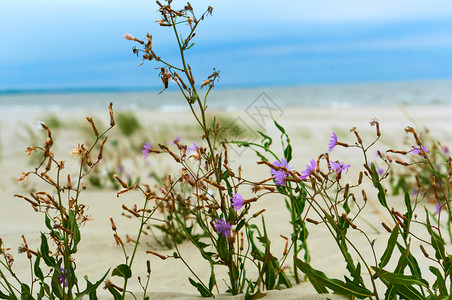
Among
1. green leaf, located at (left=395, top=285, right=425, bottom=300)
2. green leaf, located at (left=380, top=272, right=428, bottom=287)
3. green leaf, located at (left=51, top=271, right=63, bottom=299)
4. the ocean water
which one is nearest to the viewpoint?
green leaf, located at (left=380, top=272, right=428, bottom=287)

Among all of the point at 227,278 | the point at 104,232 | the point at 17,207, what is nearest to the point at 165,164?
the point at 17,207

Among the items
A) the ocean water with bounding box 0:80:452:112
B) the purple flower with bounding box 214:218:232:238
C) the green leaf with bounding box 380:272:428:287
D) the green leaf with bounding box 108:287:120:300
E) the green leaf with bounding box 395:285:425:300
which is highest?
the ocean water with bounding box 0:80:452:112

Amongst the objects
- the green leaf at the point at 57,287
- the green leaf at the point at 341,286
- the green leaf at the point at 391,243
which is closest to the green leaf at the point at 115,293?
the green leaf at the point at 57,287

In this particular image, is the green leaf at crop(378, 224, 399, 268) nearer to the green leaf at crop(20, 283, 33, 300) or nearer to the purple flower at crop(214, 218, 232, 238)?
the purple flower at crop(214, 218, 232, 238)

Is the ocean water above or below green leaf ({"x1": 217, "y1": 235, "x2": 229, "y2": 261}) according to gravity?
above

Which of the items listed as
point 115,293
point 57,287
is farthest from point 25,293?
point 115,293

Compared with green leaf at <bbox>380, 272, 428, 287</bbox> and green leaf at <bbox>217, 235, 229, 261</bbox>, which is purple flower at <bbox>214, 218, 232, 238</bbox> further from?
green leaf at <bbox>380, 272, 428, 287</bbox>

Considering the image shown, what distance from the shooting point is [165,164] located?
233 inches

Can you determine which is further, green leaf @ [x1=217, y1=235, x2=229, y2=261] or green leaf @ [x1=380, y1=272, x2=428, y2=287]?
green leaf @ [x1=217, y1=235, x2=229, y2=261]

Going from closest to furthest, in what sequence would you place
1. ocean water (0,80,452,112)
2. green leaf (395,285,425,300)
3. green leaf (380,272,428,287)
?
1. green leaf (380,272,428,287)
2. green leaf (395,285,425,300)
3. ocean water (0,80,452,112)

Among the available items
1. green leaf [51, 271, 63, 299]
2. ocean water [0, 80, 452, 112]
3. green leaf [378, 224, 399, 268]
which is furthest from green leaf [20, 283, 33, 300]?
ocean water [0, 80, 452, 112]

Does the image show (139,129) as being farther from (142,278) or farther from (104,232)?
(142,278)

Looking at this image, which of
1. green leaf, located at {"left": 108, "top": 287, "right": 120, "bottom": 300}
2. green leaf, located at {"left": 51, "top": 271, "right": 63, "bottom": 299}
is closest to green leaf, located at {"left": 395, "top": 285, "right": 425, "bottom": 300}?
green leaf, located at {"left": 108, "top": 287, "right": 120, "bottom": 300}

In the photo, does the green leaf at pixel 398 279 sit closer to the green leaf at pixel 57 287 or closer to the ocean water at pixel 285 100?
the green leaf at pixel 57 287
